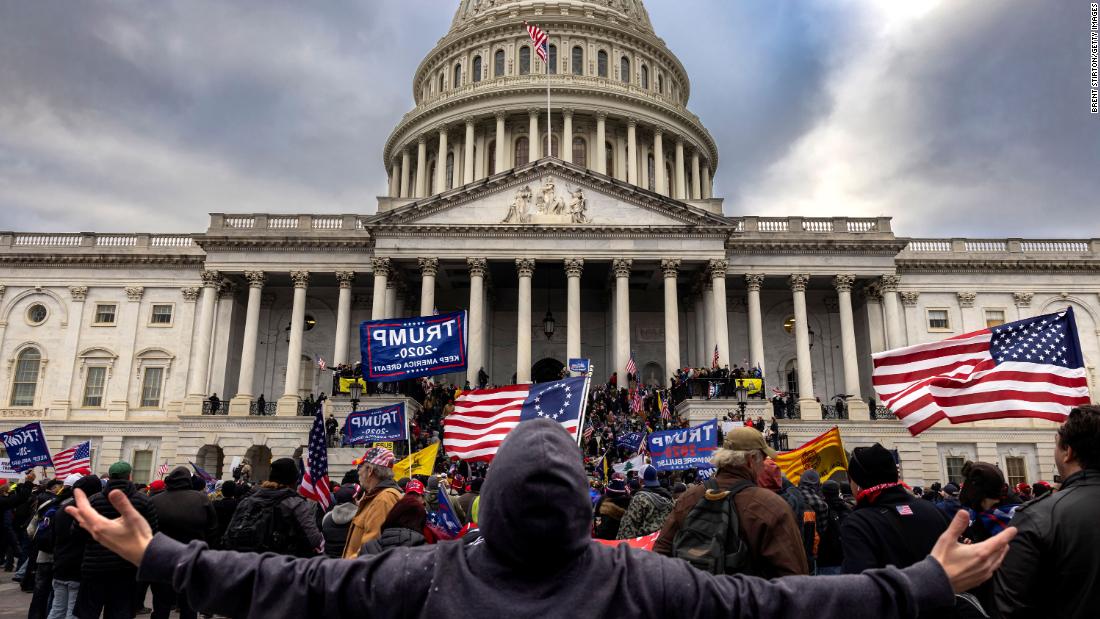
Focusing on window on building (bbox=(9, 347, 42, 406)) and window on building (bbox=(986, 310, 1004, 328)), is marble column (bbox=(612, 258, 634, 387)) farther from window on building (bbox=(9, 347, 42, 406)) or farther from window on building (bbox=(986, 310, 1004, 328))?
window on building (bbox=(9, 347, 42, 406))

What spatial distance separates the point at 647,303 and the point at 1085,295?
2461 centimetres

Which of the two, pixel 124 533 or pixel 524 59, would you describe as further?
pixel 524 59

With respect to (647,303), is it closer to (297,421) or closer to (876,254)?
(876,254)

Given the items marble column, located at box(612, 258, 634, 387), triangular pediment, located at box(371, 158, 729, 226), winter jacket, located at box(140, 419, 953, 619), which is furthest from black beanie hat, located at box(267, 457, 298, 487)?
triangular pediment, located at box(371, 158, 729, 226)

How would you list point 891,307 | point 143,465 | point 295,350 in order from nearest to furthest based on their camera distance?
point 295,350, point 891,307, point 143,465

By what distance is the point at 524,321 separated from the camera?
122 ft

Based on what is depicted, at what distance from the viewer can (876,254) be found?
40.1 metres

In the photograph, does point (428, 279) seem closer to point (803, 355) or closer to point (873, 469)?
point (803, 355)

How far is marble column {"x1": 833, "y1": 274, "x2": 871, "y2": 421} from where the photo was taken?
3774 centimetres

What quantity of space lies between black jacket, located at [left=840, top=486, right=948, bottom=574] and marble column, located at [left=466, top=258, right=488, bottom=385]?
102 ft

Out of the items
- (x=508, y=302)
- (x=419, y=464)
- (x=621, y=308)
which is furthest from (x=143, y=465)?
(x=419, y=464)

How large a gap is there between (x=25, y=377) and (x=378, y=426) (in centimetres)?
3642

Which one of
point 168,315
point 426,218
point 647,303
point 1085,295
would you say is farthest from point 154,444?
point 1085,295

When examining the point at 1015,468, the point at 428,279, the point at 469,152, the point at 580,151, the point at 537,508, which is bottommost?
the point at 1015,468
